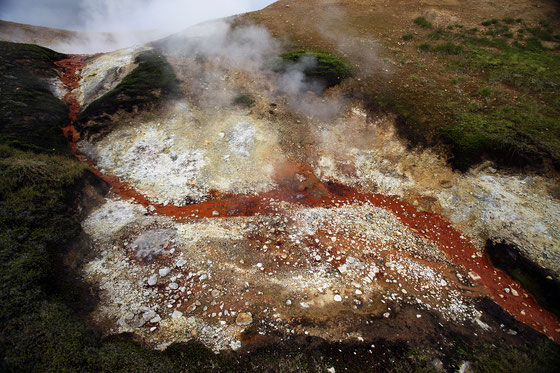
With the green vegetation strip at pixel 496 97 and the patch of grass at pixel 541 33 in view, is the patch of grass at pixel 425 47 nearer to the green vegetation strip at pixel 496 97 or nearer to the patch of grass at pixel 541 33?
the green vegetation strip at pixel 496 97

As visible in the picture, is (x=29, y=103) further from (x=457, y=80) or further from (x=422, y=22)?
(x=422, y=22)

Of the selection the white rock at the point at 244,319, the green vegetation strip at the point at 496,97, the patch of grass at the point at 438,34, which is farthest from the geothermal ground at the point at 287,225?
the patch of grass at the point at 438,34

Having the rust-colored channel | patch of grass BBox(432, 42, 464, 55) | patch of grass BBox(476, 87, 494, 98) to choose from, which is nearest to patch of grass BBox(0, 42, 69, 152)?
the rust-colored channel

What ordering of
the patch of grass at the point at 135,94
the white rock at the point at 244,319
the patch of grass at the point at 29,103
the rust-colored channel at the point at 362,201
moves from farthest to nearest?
the patch of grass at the point at 135,94, the patch of grass at the point at 29,103, the rust-colored channel at the point at 362,201, the white rock at the point at 244,319

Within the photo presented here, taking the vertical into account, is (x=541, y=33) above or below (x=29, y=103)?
above

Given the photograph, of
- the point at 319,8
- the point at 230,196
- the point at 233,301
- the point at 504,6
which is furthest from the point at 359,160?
the point at 504,6

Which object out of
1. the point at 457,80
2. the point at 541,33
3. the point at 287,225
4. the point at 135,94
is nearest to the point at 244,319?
the point at 287,225
